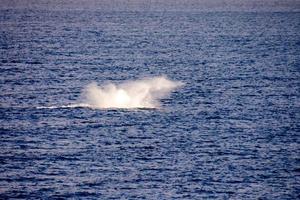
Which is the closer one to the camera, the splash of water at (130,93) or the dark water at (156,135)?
the dark water at (156,135)

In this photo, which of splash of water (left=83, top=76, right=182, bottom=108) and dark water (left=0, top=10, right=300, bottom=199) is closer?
dark water (left=0, top=10, right=300, bottom=199)

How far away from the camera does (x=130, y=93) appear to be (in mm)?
100375

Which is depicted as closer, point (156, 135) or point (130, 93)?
point (156, 135)

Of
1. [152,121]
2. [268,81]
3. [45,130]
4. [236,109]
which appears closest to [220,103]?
[236,109]

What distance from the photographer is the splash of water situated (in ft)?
310

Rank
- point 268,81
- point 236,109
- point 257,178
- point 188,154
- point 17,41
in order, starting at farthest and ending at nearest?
point 17,41 → point 268,81 → point 236,109 → point 188,154 → point 257,178

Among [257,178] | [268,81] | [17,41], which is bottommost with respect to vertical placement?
[257,178]

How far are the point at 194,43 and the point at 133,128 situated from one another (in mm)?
114360

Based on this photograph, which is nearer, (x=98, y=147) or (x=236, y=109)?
(x=98, y=147)

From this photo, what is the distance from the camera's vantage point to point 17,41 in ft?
591

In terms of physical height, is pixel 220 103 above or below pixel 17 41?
below

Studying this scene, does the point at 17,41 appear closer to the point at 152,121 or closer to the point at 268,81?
the point at 268,81

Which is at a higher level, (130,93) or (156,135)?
(130,93)

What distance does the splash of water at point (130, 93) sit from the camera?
94.4 metres
